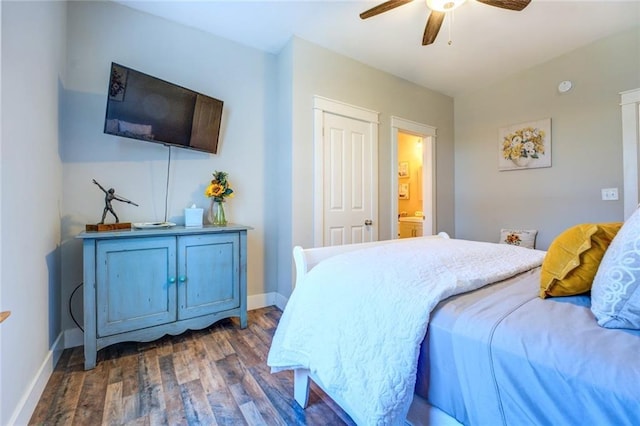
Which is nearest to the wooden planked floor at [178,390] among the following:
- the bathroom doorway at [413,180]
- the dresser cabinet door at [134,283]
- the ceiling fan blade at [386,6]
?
the dresser cabinet door at [134,283]

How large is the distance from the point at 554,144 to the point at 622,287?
3.27 meters

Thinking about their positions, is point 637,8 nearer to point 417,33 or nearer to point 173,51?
point 417,33

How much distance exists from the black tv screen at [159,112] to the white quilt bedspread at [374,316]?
168cm

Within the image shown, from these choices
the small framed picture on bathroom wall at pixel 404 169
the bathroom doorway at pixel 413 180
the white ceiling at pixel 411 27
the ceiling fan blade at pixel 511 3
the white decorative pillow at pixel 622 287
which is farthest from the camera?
the small framed picture on bathroom wall at pixel 404 169

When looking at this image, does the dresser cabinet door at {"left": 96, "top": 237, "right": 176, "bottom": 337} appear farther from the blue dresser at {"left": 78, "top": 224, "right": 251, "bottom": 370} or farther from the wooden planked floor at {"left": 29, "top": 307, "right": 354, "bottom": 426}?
the wooden planked floor at {"left": 29, "top": 307, "right": 354, "bottom": 426}

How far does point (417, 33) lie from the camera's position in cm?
262

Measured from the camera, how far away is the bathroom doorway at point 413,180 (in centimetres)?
346

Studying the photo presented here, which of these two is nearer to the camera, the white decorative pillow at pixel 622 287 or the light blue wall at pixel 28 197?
the white decorative pillow at pixel 622 287

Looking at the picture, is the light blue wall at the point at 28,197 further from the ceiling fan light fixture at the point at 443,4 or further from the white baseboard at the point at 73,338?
the ceiling fan light fixture at the point at 443,4

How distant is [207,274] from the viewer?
84.9 inches

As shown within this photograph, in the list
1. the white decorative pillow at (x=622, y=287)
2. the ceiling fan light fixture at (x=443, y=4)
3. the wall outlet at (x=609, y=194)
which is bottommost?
the white decorative pillow at (x=622, y=287)

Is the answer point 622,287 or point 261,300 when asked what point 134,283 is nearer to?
point 261,300

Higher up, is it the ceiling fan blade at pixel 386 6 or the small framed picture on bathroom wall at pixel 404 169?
the ceiling fan blade at pixel 386 6

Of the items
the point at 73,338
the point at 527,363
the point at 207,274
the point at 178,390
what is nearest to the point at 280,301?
the point at 207,274
